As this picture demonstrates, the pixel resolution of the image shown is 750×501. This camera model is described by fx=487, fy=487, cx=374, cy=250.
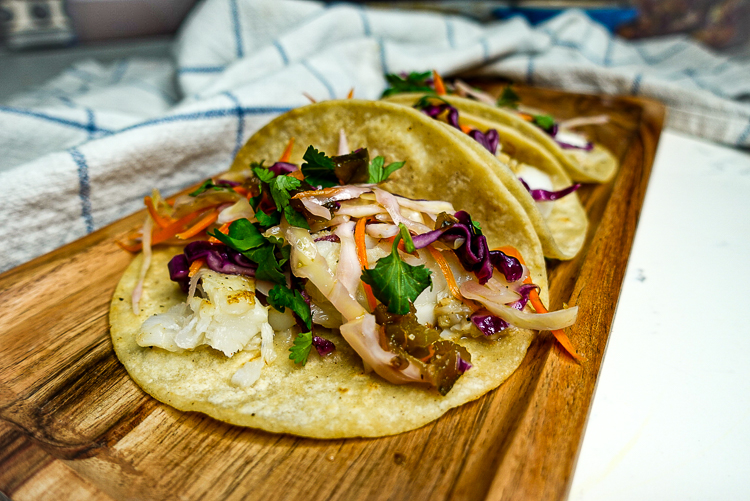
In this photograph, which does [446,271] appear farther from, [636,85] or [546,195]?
[636,85]

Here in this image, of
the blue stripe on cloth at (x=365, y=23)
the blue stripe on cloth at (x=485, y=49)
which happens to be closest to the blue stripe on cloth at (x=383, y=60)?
the blue stripe on cloth at (x=365, y=23)

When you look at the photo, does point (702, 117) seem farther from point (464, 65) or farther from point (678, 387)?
point (678, 387)

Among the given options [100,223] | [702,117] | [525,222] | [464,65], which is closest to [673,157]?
[702,117]

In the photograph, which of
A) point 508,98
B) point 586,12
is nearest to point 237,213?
point 508,98

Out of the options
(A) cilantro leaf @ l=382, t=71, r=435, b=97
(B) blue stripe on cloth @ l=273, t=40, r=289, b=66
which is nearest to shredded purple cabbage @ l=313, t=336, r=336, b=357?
(A) cilantro leaf @ l=382, t=71, r=435, b=97

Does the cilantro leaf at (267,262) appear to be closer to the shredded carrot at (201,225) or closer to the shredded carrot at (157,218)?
the shredded carrot at (201,225)

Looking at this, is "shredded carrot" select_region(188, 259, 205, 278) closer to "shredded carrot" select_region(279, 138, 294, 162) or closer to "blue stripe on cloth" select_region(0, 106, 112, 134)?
"shredded carrot" select_region(279, 138, 294, 162)
